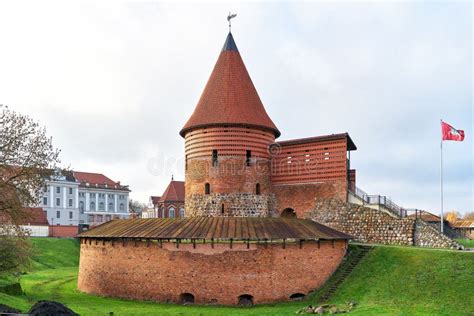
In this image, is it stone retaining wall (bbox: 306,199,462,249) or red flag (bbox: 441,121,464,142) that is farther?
red flag (bbox: 441,121,464,142)

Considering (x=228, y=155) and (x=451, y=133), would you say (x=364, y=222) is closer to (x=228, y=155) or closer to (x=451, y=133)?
(x=451, y=133)

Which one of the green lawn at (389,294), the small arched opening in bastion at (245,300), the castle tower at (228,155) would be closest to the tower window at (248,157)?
the castle tower at (228,155)

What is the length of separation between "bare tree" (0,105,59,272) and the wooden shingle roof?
3.86 metres

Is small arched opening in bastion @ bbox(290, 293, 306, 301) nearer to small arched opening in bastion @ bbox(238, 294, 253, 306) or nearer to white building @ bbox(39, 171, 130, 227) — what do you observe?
small arched opening in bastion @ bbox(238, 294, 253, 306)

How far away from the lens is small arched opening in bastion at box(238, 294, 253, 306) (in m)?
18.6

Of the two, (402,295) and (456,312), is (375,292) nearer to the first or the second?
(402,295)

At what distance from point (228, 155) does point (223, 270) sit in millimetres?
6655

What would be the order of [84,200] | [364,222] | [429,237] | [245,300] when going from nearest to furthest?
[245,300], [429,237], [364,222], [84,200]

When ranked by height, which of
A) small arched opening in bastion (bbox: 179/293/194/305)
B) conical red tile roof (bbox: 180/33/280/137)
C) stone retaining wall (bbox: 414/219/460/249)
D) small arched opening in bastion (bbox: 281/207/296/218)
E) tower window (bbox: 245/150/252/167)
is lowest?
small arched opening in bastion (bbox: 179/293/194/305)

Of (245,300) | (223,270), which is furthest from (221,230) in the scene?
(245,300)

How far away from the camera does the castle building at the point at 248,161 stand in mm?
23531

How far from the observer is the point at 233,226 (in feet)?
64.6

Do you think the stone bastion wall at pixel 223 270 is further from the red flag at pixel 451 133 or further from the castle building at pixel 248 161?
the red flag at pixel 451 133

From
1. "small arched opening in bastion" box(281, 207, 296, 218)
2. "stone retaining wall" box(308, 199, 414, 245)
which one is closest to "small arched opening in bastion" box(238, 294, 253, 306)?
"stone retaining wall" box(308, 199, 414, 245)
